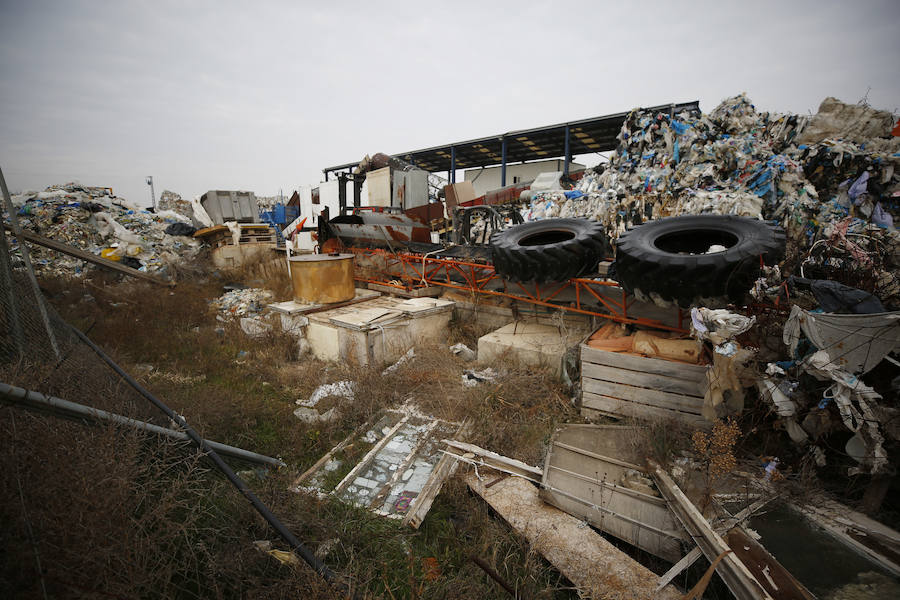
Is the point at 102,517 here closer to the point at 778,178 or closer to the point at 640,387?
the point at 640,387

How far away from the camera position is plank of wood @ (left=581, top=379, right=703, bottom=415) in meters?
3.08

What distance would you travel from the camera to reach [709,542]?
193cm

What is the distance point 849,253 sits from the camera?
2.93 m

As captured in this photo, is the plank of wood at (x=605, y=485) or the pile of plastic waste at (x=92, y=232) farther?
the pile of plastic waste at (x=92, y=232)

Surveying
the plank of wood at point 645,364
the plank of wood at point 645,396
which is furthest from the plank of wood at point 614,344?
the plank of wood at point 645,396

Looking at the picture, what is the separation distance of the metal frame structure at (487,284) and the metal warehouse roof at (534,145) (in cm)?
1377

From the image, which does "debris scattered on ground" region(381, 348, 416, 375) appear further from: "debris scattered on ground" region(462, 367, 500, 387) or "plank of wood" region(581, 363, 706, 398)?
"plank of wood" region(581, 363, 706, 398)

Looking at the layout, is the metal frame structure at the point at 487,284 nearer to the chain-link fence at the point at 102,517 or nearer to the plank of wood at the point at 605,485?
the plank of wood at the point at 605,485

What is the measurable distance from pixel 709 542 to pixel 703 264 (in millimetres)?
2056

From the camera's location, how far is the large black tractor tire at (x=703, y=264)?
299cm

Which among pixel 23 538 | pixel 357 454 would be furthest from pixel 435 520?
pixel 23 538

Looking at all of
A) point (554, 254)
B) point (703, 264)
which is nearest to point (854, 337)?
point (703, 264)

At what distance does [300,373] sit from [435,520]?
3058 mm

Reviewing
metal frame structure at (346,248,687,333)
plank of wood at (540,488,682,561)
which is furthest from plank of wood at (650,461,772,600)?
metal frame structure at (346,248,687,333)
